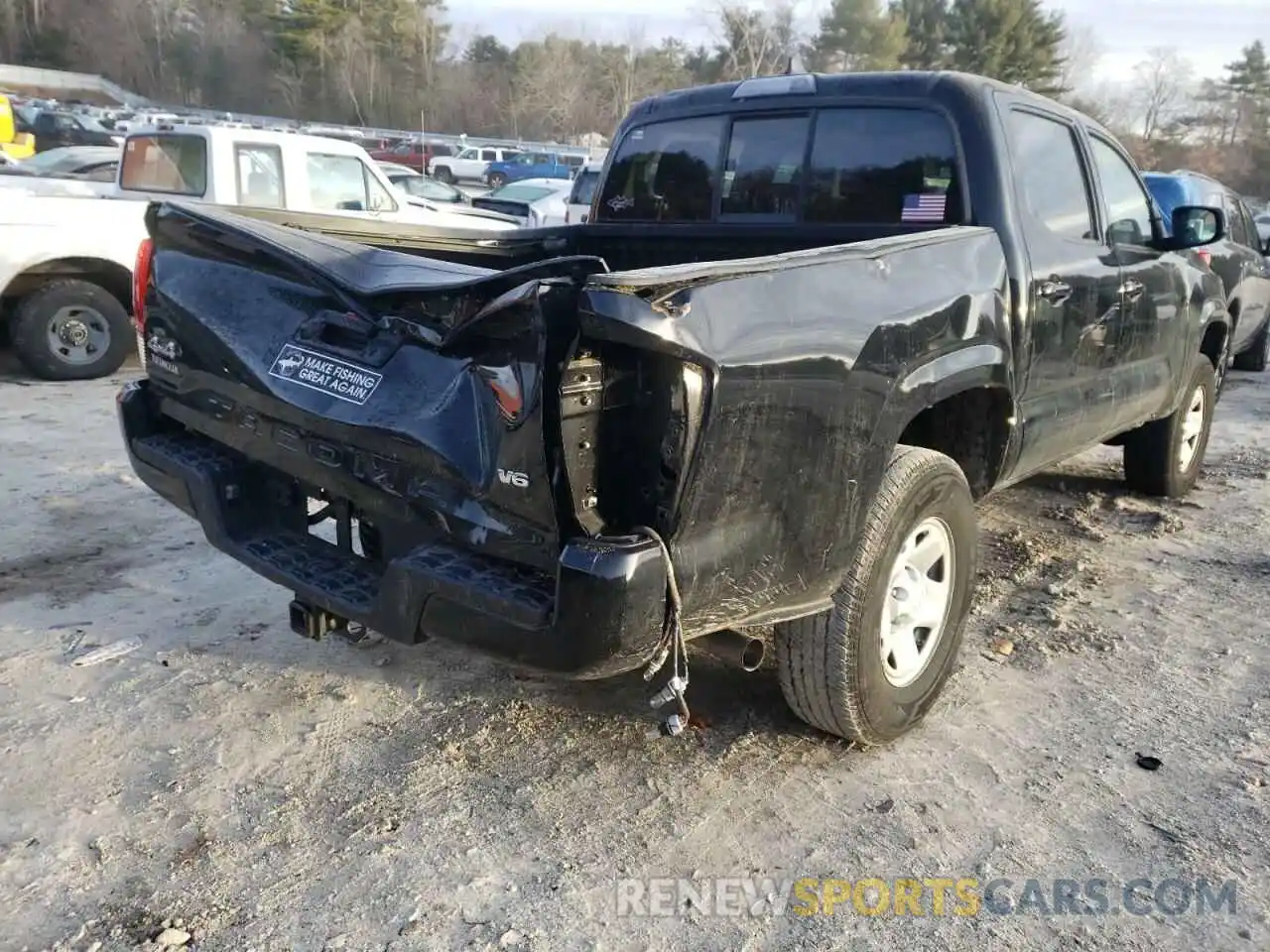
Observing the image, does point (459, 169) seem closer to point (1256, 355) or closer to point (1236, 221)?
point (1256, 355)

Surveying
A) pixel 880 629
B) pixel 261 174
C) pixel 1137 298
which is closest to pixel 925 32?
pixel 261 174

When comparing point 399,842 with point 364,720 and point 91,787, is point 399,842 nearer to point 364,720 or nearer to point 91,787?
point 364,720

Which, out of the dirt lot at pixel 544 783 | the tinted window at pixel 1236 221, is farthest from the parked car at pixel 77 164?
the tinted window at pixel 1236 221

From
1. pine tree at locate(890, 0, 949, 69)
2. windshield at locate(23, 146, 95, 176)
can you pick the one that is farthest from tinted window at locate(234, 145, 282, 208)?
pine tree at locate(890, 0, 949, 69)

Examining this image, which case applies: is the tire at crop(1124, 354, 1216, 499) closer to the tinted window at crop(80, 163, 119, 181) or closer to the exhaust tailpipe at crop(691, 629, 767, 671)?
the exhaust tailpipe at crop(691, 629, 767, 671)

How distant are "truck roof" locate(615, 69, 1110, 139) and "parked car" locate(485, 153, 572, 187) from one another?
32635 millimetres

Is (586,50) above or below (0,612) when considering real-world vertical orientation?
above

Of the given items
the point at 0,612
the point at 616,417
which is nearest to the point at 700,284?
the point at 616,417

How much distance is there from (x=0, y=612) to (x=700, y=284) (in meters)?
3.15

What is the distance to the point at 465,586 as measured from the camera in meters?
2.33

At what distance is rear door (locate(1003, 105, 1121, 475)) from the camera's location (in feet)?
11.8

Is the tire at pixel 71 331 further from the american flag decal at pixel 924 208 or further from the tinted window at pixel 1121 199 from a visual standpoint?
the tinted window at pixel 1121 199

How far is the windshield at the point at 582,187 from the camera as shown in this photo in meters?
16.0

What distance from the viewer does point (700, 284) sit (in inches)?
85.7
